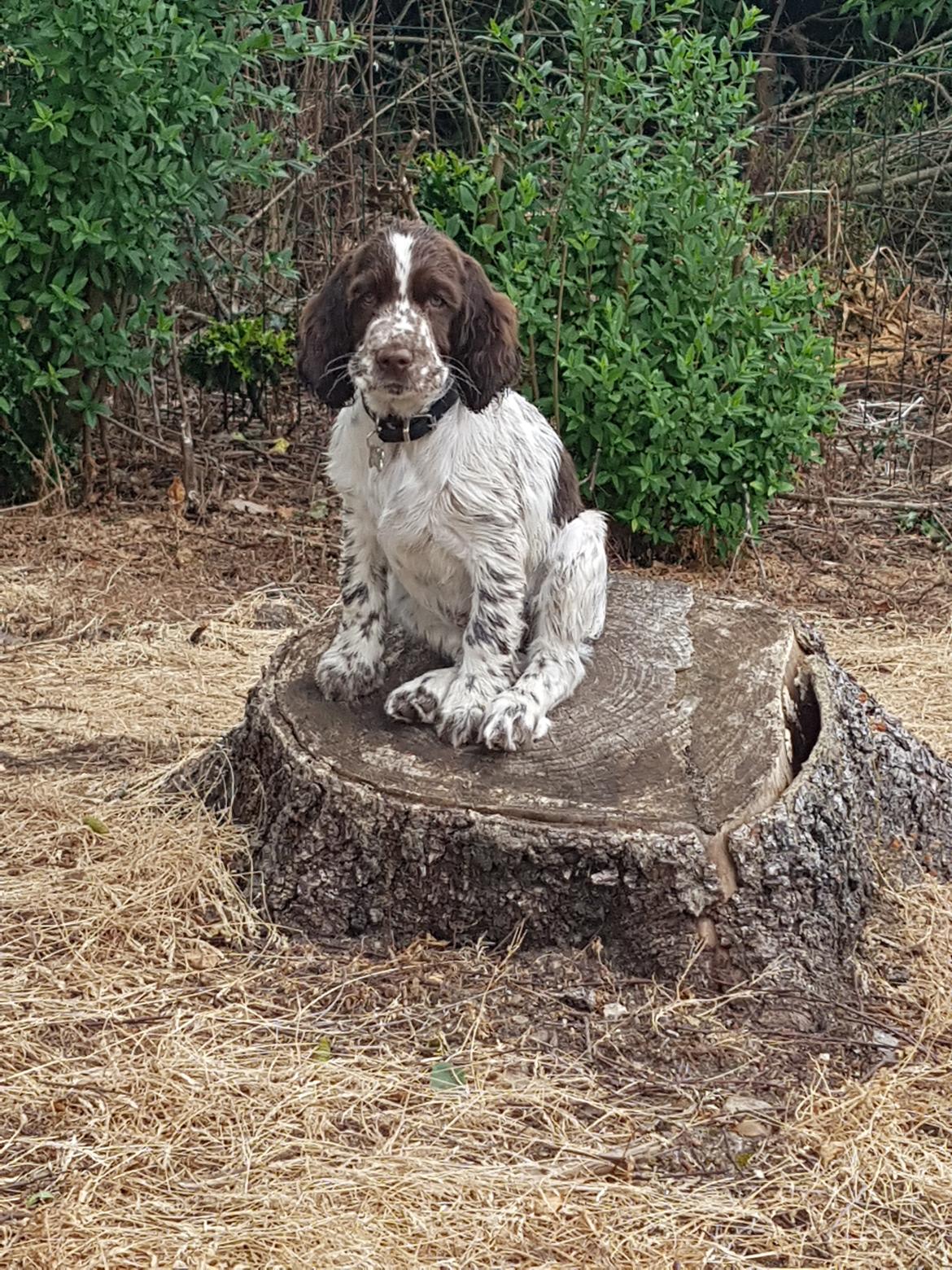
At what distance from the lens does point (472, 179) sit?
6.57 m

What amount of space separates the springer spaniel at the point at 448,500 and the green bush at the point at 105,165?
10.4ft

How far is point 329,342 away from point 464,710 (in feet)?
3.27

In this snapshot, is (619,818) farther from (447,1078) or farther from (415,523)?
(415,523)

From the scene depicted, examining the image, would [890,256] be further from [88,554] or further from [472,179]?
[88,554]

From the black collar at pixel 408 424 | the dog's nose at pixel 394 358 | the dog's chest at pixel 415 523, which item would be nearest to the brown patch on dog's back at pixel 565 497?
the dog's chest at pixel 415 523

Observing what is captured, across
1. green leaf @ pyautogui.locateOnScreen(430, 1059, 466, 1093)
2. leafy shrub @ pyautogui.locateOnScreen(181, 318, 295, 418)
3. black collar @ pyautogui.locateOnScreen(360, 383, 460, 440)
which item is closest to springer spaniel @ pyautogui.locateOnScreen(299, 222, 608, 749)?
black collar @ pyautogui.locateOnScreen(360, 383, 460, 440)

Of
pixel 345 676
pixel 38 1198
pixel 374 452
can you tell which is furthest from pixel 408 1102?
pixel 374 452

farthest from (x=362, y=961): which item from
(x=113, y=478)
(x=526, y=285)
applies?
(x=113, y=478)

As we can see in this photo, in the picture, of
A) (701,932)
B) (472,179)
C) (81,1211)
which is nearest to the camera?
(81,1211)

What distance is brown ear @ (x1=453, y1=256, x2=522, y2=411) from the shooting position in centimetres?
368

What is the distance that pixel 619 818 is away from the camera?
3.38 meters

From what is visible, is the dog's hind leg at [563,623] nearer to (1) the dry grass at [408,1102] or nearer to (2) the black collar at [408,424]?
(2) the black collar at [408,424]

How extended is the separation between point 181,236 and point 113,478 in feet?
4.36

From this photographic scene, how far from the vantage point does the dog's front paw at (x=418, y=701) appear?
3799 millimetres
